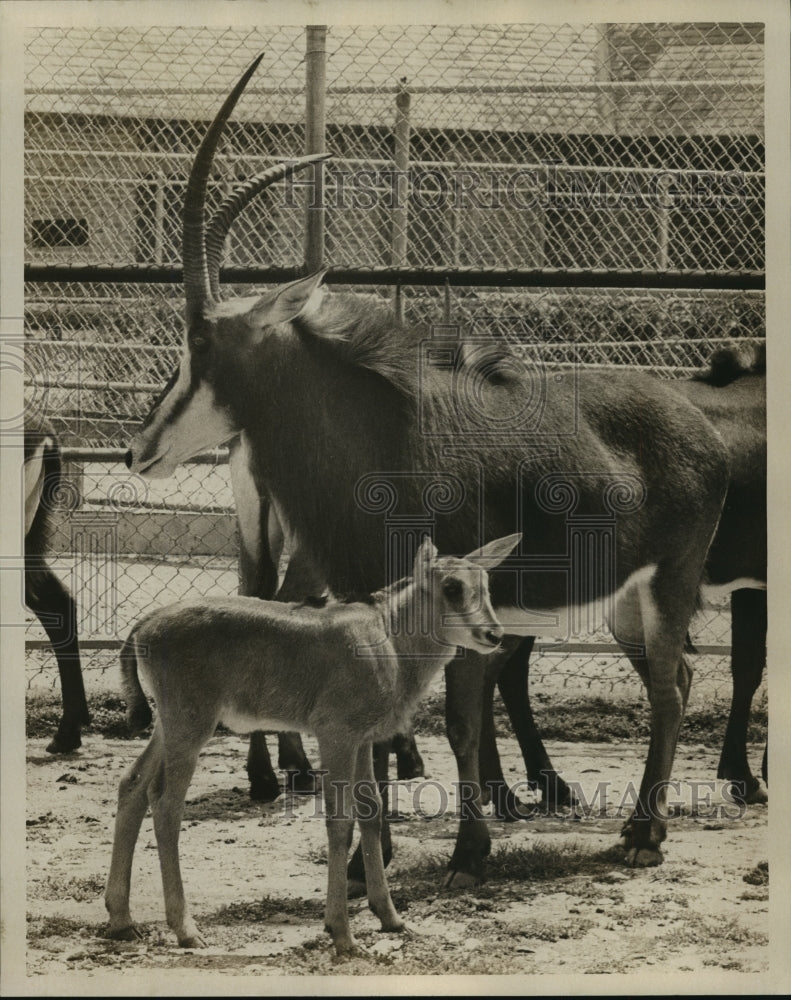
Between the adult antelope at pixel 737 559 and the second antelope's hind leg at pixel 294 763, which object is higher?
the adult antelope at pixel 737 559

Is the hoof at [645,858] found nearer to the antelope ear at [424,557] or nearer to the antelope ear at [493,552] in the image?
the antelope ear at [493,552]

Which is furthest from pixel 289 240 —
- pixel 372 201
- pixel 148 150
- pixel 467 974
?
pixel 467 974

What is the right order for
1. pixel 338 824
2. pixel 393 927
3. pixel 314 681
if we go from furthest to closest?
pixel 393 927 → pixel 338 824 → pixel 314 681

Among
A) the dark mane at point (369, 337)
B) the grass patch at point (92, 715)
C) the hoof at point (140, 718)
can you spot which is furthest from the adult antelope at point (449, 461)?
the grass patch at point (92, 715)

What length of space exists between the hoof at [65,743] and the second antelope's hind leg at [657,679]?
1.93 m

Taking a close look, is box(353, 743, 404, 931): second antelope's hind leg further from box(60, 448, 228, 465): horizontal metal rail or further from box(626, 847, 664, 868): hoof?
box(60, 448, 228, 465): horizontal metal rail

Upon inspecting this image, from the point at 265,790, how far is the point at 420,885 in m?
0.62

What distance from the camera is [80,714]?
177 inches

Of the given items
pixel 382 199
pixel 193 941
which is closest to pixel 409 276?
pixel 382 199

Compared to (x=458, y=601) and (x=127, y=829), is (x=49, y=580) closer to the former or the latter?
(x=127, y=829)

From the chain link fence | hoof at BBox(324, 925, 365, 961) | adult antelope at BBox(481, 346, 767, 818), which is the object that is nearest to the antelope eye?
adult antelope at BBox(481, 346, 767, 818)

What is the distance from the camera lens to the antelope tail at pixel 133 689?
161 inches

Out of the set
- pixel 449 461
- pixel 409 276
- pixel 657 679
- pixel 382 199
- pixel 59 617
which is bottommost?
pixel 657 679

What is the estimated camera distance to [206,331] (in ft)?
14.1
